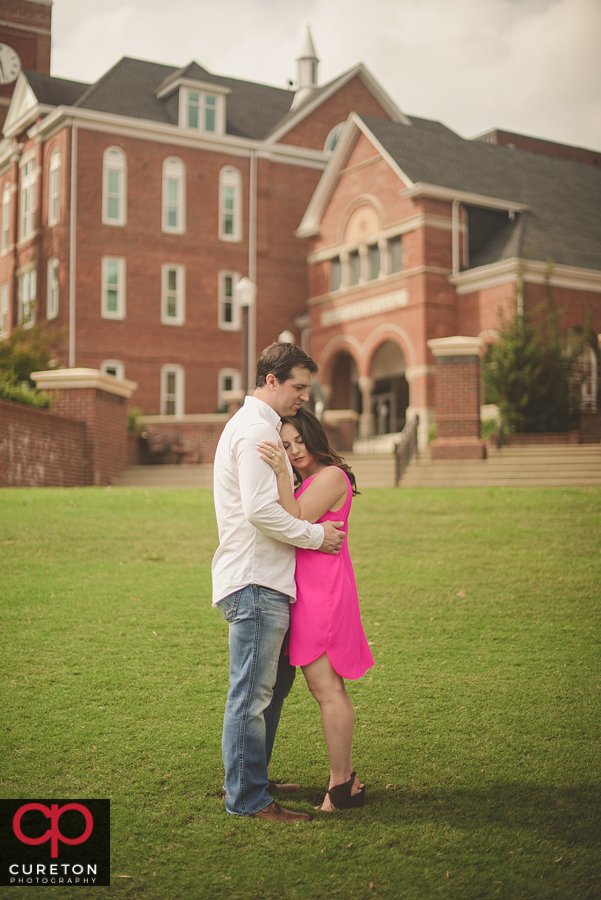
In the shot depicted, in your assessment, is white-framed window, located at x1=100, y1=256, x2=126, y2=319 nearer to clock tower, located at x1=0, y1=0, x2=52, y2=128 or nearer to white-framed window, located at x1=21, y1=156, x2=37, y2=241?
white-framed window, located at x1=21, y1=156, x2=37, y2=241

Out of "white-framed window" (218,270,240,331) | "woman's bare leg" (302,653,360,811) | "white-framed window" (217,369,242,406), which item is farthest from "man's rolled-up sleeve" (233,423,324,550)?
"white-framed window" (218,270,240,331)

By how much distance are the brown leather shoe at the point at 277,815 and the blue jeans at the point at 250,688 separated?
21mm

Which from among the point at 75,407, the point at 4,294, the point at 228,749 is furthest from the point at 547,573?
the point at 4,294

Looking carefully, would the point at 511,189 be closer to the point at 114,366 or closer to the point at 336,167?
the point at 336,167

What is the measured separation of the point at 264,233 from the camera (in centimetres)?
3331

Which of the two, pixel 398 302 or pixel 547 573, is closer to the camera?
pixel 547 573

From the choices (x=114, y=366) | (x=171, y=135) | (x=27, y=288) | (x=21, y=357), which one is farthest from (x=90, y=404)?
(x=27, y=288)

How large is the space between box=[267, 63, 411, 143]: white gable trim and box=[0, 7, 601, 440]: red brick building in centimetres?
8

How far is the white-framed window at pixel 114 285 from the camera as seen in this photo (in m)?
30.8

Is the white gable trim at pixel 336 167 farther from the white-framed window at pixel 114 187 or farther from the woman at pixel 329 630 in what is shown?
the woman at pixel 329 630

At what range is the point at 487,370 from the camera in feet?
73.2

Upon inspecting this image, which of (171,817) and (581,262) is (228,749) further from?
(581,262)

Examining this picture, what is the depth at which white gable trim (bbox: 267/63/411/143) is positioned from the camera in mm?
33562

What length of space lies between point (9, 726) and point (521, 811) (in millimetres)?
2649
